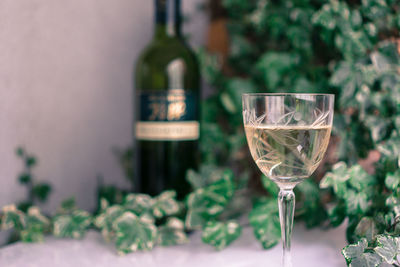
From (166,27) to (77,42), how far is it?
0.27m

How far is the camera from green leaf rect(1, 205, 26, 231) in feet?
2.88

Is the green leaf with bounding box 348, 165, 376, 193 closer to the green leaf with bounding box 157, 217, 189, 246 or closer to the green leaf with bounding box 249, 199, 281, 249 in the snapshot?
the green leaf with bounding box 249, 199, 281, 249

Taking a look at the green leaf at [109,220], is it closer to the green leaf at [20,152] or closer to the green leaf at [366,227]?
the green leaf at [20,152]

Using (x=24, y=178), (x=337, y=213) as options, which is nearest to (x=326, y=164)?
(x=337, y=213)

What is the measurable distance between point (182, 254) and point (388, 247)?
43 centimetres

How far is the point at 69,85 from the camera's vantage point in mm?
1094

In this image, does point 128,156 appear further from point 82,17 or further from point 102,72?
point 82,17

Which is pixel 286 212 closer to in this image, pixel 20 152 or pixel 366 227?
pixel 366 227

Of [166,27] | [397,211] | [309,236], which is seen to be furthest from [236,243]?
[166,27]

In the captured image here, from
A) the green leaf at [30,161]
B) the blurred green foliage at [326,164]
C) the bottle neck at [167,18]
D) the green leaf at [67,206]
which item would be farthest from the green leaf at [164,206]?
the bottle neck at [167,18]

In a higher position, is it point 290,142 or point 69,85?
point 69,85

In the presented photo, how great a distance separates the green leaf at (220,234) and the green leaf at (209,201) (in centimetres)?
5

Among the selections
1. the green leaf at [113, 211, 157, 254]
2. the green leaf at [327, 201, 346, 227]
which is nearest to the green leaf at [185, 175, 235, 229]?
→ the green leaf at [113, 211, 157, 254]

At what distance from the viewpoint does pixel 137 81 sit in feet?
3.64
